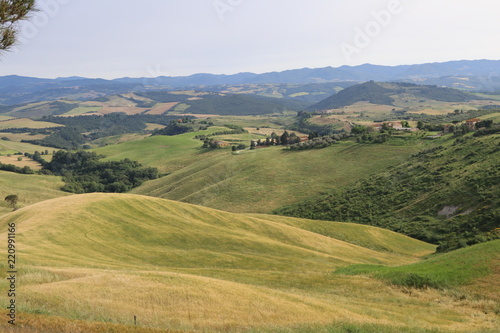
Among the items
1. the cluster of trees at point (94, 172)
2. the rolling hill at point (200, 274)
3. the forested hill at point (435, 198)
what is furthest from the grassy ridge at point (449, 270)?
the cluster of trees at point (94, 172)

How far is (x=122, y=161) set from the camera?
17388 cm

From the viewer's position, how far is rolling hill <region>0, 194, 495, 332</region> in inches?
711

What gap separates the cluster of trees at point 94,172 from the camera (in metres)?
148

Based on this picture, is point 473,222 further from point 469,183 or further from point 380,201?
point 380,201

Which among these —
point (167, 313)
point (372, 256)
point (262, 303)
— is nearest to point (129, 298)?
point (167, 313)

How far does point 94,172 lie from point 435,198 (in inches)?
5762

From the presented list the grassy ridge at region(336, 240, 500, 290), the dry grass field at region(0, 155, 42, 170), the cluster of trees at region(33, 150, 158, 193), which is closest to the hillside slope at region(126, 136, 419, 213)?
the cluster of trees at region(33, 150, 158, 193)

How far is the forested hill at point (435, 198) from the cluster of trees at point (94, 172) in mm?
83725

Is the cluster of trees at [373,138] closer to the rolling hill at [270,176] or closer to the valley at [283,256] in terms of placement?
the rolling hill at [270,176]

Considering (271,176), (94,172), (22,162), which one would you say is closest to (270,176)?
(271,176)

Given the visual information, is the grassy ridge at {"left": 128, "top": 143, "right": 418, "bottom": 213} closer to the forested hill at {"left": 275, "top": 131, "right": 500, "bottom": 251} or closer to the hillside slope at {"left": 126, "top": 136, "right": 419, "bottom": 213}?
the hillside slope at {"left": 126, "top": 136, "right": 419, "bottom": 213}

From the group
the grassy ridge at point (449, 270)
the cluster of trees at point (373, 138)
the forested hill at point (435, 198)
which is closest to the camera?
the grassy ridge at point (449, 270)

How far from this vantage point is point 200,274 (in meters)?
29.8

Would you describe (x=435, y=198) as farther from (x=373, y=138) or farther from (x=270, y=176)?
(x=373, y=138)
